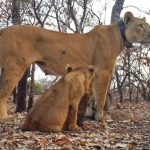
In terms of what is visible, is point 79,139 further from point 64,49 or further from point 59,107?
point 64,49

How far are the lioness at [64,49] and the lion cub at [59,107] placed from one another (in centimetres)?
187

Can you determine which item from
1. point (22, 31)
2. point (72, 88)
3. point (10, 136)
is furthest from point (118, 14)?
point (10, 136)

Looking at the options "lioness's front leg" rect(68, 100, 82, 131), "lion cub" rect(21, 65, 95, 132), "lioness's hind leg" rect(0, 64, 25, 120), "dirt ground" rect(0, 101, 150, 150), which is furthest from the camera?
"lioness's hind leg" rect(0, 64, 25, 120)

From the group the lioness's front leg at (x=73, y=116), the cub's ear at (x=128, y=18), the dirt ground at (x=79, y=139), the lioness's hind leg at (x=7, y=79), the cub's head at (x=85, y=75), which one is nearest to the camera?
the dirt ground at (x=79, y=139)

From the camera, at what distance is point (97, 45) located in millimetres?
10055

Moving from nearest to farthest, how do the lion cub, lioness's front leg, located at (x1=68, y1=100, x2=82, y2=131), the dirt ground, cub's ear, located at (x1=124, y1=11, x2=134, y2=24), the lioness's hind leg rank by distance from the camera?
the dirt ground < the lion cub < lioness's front leg, located at (x1=68, y1=100, x2=82, y2=131) < the lioness's hind leg < cub's ear, located at (x1=124, y1=11, x2=134, y2=24)

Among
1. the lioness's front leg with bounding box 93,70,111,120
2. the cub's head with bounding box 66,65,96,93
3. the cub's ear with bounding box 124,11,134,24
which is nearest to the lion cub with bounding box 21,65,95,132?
the cub's head with bounding box 66,65,96,93

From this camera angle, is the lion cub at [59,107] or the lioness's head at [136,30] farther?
the lioness's head at [136,30]

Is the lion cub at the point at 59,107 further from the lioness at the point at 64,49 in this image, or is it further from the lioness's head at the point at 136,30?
the lioness's head at the point at 136,30

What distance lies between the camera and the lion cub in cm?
686

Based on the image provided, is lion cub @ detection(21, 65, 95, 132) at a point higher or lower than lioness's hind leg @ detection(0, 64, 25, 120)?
lower

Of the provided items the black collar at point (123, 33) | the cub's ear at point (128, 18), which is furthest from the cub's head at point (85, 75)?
the cub's ear at point (128, 18)

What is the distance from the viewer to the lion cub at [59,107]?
270 inches

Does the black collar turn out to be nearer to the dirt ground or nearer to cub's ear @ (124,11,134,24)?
cub's ear @ (124,11,134,24)
